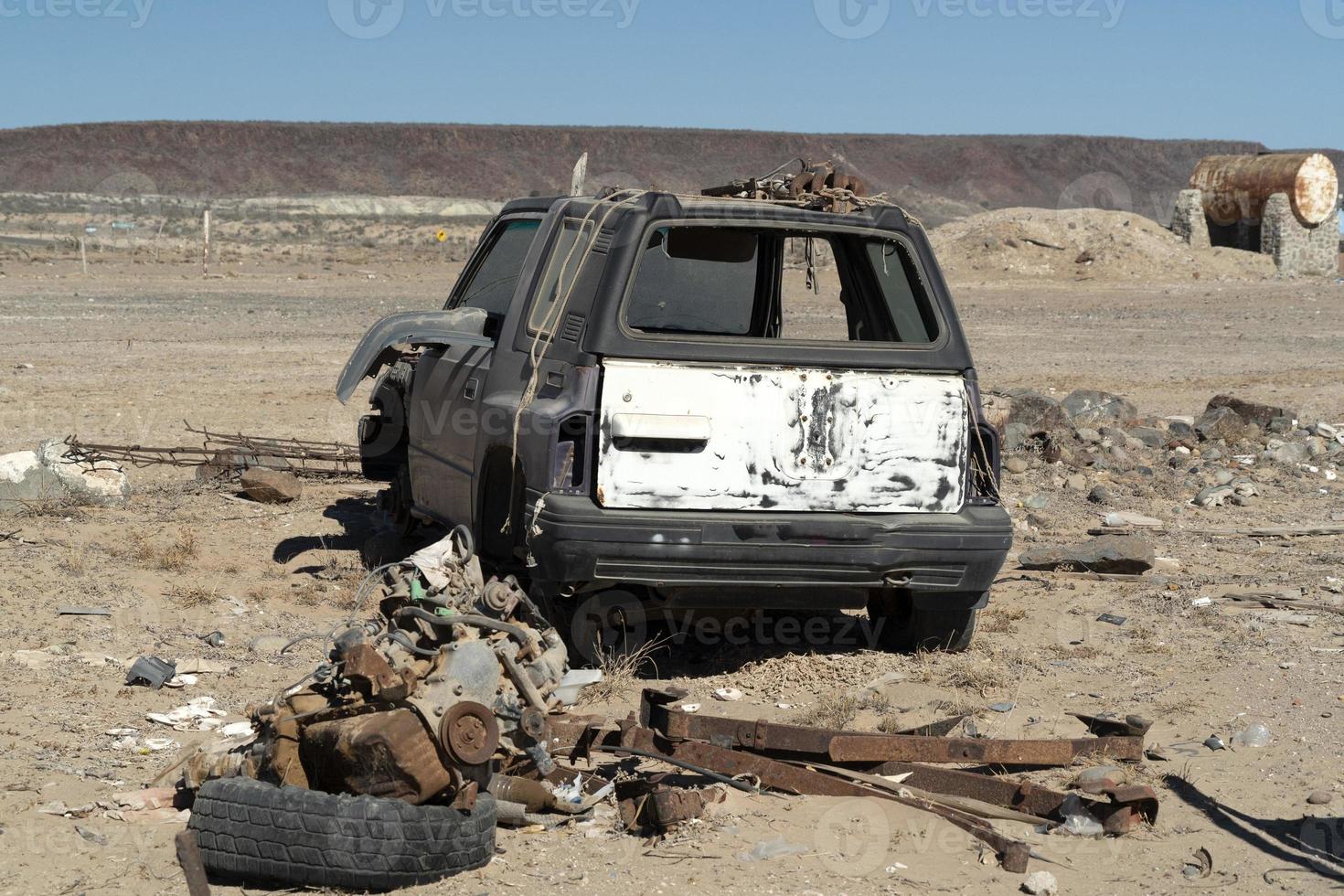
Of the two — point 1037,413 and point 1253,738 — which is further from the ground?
point 1037,413

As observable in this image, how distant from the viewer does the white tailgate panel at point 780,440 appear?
5.63 meters

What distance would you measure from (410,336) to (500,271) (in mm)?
926

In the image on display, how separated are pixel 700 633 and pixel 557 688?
184 cm

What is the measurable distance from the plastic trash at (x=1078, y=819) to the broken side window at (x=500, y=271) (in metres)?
3.55

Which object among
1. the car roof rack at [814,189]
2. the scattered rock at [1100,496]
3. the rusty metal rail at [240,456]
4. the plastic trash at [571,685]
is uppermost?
the car roof rack at [814,189]

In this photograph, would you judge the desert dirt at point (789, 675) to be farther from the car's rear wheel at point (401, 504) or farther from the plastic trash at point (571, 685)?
the plastic trash at point (571, 685)

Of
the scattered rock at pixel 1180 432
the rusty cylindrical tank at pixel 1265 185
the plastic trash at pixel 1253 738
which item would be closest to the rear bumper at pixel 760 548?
the plastic trash at pixel 1253 738

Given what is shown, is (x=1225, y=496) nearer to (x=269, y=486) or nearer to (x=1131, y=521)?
(x=1131, y=521)

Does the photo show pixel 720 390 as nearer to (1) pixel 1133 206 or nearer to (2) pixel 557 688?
(2) pixel 557 688

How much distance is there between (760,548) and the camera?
5.68 metres

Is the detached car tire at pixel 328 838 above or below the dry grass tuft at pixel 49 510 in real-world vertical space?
below

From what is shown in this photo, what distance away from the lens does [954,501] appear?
597 centimetres

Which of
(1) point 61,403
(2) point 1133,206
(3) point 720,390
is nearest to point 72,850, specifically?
(3) point 720,390

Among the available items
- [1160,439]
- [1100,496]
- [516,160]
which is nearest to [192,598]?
[1100,496]
